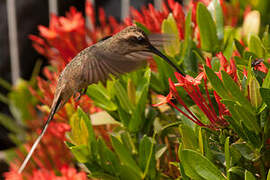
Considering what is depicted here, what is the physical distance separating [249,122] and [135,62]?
1.19ft

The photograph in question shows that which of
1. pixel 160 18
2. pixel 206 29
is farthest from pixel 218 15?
pixel 160 18

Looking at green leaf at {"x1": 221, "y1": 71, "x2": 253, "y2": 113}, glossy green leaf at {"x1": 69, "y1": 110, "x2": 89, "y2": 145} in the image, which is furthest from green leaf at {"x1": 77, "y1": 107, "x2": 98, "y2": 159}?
green leaf at {"x1": 221, "y1": 71, "x2": 253, "y2": 113}

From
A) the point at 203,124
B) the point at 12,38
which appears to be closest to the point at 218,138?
the point at 203,124

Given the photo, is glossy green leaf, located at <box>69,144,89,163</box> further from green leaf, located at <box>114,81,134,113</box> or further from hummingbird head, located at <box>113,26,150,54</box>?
hummingbird head, located at <box>113,26,150,54</box>

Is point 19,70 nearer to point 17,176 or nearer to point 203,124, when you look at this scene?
point 17,176

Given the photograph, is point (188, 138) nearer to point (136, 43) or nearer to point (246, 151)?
point (246, 151)

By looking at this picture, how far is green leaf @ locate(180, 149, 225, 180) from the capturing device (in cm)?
84

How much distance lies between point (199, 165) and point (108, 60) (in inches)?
15.2

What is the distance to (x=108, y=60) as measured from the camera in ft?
3.67

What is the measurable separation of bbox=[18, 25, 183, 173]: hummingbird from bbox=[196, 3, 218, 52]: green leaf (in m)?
0.09

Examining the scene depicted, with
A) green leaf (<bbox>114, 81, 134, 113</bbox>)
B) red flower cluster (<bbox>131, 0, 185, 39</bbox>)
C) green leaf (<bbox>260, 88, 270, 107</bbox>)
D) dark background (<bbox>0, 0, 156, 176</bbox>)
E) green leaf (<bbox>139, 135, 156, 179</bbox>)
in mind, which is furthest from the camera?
dark background (<bbox>0, 0, 156, 176</bbox>)

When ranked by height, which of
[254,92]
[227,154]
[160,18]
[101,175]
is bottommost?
[101,175]

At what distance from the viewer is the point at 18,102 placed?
242cm

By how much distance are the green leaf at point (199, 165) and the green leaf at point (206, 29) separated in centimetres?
42
